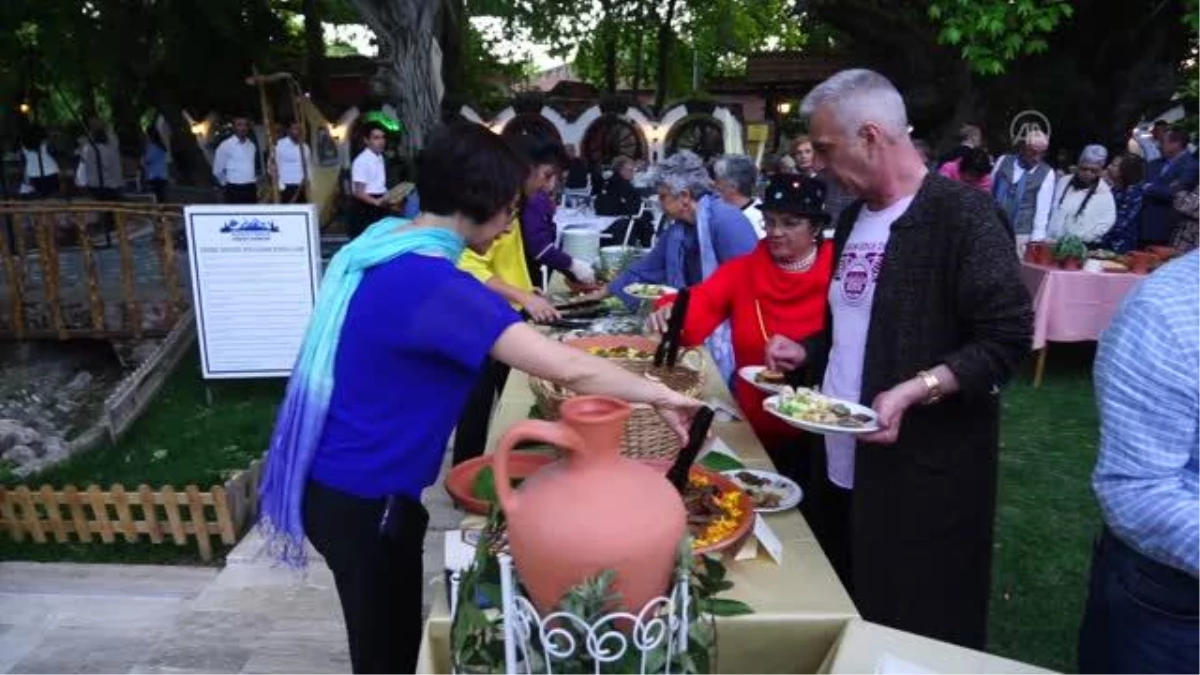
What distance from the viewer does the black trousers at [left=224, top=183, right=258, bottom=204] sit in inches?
520

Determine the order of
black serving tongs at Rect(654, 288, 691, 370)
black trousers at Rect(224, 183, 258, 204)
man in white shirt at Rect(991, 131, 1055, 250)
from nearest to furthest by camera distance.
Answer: black serving tongs at Rect(654, 288, 691, 370) → man in white shirt at Rect(991, 131, 1055, 250) → black trousers at Rect(224, 183, 258, 204)

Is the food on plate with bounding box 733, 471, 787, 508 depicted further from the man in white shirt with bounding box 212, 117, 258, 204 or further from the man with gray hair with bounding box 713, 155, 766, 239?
the man in white shirt with bounding box 212, 117, 258, 204

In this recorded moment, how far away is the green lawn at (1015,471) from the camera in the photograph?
3.49 m

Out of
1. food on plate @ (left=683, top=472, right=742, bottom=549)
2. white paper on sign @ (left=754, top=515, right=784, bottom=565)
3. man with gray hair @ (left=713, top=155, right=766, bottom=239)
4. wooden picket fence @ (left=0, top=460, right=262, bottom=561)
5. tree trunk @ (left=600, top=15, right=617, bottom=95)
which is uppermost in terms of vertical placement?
tree trunk @ (left=600, top=15, right=617, bottom=95)

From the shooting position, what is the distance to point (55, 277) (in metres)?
8.05

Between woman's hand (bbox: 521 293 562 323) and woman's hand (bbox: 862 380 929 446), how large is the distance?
1.79 meters

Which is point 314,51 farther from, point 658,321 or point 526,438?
point 526,438

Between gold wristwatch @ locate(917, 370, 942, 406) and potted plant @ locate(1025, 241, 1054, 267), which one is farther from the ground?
gold wristwatch @ locate(917, 370, 942, 406)

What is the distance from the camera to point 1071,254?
636cm

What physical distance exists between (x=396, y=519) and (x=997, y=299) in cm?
143

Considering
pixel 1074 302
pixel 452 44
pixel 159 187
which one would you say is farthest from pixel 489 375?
pixel 159 187

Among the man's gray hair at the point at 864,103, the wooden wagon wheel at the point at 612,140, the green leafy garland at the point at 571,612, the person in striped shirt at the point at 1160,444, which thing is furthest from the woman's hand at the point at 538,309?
the wooden wagon wheel at the point at 612,140

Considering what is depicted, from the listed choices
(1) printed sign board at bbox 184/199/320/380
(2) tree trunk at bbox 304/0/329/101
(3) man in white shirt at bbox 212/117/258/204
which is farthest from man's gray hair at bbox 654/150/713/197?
(2) tree trunk at bbox 304/0/329/101

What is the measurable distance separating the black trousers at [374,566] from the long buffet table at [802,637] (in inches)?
13.6
